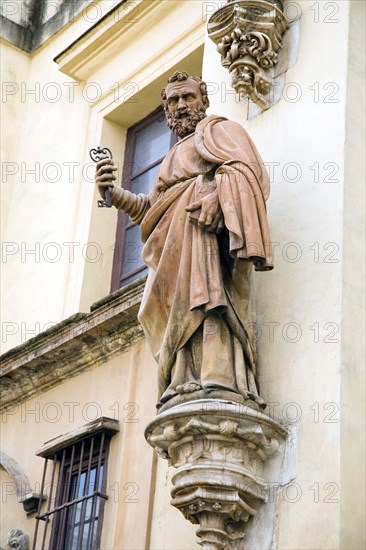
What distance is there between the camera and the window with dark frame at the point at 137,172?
10.6m

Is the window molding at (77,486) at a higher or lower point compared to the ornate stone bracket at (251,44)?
lower

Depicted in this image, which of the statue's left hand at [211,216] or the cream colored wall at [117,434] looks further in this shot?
the cream colored wall at [117,434]

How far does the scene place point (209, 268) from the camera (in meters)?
7.62

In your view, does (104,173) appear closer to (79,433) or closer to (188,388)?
(188,388)

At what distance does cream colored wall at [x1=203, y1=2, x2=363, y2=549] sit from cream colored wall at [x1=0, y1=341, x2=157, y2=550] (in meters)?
1.17

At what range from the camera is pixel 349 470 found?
720 centimetres

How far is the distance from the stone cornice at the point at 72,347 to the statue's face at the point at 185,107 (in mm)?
1071

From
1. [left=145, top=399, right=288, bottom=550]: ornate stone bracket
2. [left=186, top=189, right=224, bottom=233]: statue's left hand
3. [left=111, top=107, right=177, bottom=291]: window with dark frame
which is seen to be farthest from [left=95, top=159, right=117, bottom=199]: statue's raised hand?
[left=111, top=107, right=177, bottom=291]: window with dark frame

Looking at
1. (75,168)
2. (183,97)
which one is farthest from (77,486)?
(75,168)

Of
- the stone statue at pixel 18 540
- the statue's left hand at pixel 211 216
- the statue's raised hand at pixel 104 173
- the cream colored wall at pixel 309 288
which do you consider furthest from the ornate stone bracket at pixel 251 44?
the stone statue at pixel 18 540

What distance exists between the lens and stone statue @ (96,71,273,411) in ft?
24.6

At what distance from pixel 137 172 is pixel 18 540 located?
126 inches

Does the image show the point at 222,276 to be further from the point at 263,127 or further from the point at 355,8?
the point at 355,8

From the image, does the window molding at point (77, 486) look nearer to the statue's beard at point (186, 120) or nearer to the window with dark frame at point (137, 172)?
the window with dark frame at point (137, 172)
